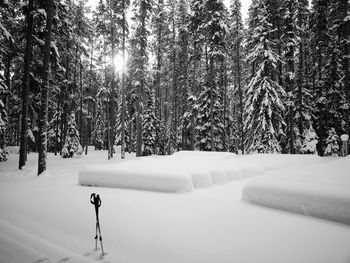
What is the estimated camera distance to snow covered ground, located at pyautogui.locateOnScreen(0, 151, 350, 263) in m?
3.54

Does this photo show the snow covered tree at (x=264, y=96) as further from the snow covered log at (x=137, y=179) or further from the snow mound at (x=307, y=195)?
the snow covered log at (x=137, y=179)

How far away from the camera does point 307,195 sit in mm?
4961

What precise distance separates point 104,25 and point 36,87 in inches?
460

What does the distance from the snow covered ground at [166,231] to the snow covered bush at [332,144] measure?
19.3 metres

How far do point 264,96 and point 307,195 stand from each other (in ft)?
47.0

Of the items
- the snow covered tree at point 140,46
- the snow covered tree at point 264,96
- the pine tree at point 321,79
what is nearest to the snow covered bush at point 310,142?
the pine tree at point 321,79

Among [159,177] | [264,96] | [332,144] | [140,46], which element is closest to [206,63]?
[140,46]

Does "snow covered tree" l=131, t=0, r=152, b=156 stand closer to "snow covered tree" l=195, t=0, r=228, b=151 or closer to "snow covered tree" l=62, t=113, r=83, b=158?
"snow covered tree" l=195, t=0, r=228, b=151

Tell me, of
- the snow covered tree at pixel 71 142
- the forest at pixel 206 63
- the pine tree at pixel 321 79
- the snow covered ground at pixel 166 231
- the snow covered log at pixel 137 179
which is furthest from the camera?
the snow covered tree at pixel 71 142

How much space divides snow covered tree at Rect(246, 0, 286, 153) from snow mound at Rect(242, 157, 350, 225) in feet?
38.7

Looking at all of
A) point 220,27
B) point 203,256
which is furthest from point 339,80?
point 203,256

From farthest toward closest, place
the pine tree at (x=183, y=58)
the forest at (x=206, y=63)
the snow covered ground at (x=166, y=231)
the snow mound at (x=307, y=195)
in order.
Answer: the pine tree at (x=183, y=58) → the forest at (x=206, y=63) → the snow mound at (x=307, y=195) → the snow covered ground at (x=166, y=231)

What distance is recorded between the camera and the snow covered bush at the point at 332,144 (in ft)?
69.1

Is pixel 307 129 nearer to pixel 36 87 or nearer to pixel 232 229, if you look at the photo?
pixel 232 229
